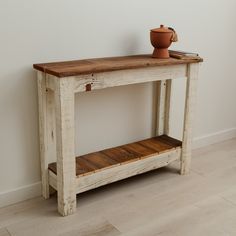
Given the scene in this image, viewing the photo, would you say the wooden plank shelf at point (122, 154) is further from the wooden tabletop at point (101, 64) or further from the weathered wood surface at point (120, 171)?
the wooden tabletop at point (101, 64)

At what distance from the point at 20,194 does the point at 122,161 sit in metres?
0.63

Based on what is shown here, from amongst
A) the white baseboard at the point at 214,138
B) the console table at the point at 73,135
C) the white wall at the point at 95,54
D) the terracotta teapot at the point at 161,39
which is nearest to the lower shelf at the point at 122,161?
the console table at the point at 73,135

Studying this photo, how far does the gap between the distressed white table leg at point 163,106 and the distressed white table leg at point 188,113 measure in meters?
0.23

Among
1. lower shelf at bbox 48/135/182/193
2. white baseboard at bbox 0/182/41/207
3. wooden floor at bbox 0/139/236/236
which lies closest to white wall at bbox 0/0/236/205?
white baseboard at bbox 0/182/41/207

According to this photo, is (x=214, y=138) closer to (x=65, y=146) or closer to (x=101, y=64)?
(x=101, y=64)

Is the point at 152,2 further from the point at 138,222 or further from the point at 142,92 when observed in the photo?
the point at 138,222

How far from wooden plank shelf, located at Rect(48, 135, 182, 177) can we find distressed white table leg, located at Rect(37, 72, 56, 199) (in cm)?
6

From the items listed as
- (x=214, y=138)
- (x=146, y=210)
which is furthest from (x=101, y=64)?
(x=214, y=138)

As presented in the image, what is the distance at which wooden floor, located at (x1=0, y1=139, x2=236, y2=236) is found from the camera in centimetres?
187

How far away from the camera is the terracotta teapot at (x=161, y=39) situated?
2.18 m

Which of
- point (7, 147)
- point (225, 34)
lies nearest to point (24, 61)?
point (7, 147)

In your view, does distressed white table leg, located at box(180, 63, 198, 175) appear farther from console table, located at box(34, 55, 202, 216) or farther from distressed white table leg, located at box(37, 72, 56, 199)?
distressed white table leg, located at box(37, 72, 56, 199)

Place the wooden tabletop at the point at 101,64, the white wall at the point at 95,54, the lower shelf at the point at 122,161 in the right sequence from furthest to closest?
the lower shelf at the point at 122,161 → the white wall at the point at 95,54 → the wooden tabletop at the point at 101,64

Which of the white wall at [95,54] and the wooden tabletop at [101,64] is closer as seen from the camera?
the wooden tabletop at [101,64]
